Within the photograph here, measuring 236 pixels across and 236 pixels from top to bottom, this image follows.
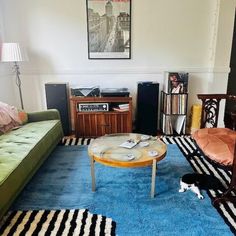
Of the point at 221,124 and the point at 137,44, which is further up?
the point at 137,44

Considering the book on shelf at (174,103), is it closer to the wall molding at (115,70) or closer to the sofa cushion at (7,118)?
the wall molding at (115,70)

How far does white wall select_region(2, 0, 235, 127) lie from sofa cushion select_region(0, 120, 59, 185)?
40.7 inches

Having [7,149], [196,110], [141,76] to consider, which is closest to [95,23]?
[141,76]

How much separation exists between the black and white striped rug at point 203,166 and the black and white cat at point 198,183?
0.20ft

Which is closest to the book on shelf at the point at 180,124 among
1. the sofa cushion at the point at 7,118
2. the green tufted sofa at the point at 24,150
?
the green tufted sofa at the point at 24,150

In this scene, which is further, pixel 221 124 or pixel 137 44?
pixel 221 124

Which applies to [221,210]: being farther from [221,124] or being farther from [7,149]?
[221,124]

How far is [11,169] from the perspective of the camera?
170 centimetres

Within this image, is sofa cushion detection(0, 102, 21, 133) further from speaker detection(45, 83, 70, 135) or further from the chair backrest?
the chair backrest

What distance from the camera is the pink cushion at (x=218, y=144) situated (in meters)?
1.83

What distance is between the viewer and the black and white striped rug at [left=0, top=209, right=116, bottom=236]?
5.25ft

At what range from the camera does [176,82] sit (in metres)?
3.25

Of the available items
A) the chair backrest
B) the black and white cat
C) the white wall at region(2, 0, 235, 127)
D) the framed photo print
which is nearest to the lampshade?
the white wall at region(2, 0, 235, 127)

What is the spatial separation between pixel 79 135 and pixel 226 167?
6.73 feet
